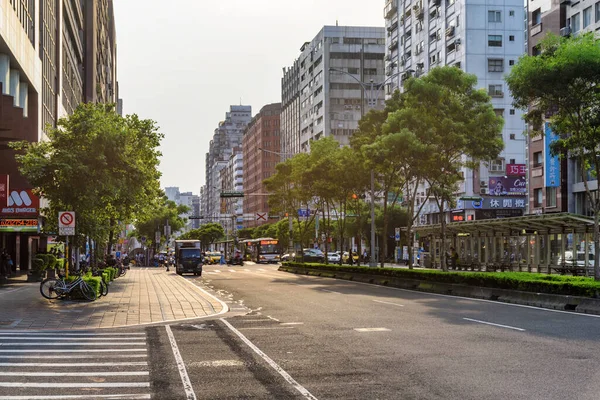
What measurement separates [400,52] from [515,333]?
8477cm

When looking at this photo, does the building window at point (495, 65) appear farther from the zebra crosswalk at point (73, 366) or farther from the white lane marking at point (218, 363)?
the white lane marking at point (218, 363)

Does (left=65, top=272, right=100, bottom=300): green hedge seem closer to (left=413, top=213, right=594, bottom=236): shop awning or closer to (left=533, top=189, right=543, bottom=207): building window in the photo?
(left=413, top=213, right=594, bottom=236): shop awning

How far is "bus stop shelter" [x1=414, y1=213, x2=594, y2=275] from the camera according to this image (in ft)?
137

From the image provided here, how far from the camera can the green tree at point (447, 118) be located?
35.4m

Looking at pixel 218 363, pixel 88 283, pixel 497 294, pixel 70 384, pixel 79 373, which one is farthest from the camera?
pixel 497 294

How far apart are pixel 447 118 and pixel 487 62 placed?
156ft

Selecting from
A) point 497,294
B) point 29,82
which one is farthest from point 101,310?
point 29,82

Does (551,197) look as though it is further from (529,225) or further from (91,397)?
(91,397)

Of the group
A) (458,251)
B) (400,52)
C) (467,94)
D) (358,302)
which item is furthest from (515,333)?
(400,52)

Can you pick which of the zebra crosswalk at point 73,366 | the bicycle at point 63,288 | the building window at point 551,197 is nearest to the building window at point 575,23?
the building window at point 551,197

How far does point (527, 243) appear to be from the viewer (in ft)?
160

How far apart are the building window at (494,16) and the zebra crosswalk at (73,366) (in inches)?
2821

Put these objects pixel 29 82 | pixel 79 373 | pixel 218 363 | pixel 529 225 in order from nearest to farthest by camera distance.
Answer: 1. pixel 79 373
2. pixel 218 363
3. pixel 29 82
4. pixel 529 225

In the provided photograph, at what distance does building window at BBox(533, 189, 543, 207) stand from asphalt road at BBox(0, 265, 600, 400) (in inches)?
1733
